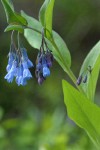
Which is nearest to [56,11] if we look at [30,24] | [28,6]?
[28,6]

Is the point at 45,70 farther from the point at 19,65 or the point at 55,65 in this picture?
the point at 55,65

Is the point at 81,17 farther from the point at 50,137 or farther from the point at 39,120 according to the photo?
the point at 50,137

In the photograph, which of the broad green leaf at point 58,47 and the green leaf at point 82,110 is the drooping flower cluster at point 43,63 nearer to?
the broad green leaf at point 58,47

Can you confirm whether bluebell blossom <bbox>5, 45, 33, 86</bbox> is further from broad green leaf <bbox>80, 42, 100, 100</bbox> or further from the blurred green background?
the blurred green background

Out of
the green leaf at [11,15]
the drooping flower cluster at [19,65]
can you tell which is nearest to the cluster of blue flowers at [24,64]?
the drooping flower cluster at [19,65]

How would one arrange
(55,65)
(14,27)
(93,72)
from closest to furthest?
(14,27) < (93,72) < (55,65)

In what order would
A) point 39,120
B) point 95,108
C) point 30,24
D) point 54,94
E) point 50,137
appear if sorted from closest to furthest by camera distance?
point 95,108 → point 30,24 → point 50,137 → point 39,120 → point 54,94

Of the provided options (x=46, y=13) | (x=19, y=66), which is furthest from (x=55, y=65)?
(x=46, y=13)
